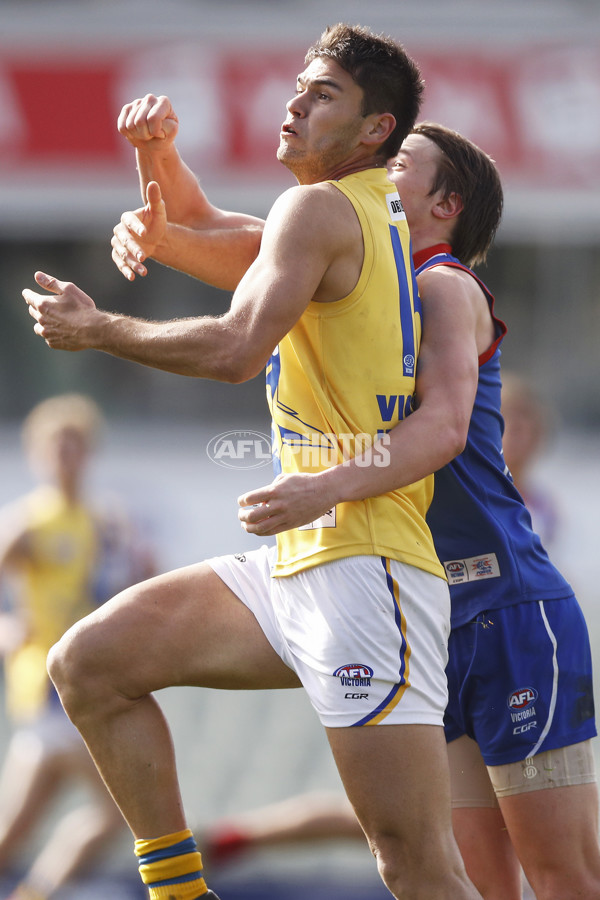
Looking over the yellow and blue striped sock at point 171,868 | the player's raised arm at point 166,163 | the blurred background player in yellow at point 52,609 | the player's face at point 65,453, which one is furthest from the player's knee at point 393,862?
the player's face at point 65,453

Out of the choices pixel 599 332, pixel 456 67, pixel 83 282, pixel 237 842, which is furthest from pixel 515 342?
pixel 237 842

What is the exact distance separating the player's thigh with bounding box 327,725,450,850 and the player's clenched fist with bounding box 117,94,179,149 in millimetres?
Answer: 1620

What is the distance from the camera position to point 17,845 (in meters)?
5.91

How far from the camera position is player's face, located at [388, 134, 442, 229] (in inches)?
131

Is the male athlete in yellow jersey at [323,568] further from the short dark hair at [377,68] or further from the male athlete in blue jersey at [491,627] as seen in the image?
the male athlete in blue jersey at [491,627]

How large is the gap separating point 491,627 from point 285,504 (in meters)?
0.81

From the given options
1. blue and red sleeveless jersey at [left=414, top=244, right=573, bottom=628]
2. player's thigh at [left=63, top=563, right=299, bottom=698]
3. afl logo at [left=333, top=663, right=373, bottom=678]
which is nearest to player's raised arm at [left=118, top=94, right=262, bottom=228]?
blue and red sleeveless jersey at [left=414, top=244, right=573, bottom=628]

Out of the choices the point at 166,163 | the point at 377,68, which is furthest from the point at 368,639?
the point at 166,163

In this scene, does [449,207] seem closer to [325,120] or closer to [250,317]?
[325,120]

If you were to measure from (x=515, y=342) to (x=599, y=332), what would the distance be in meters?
1.05

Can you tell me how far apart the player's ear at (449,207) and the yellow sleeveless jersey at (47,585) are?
3376mm

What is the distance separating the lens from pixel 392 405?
2861mm

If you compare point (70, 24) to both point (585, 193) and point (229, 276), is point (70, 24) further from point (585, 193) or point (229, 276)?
point (229, 276)

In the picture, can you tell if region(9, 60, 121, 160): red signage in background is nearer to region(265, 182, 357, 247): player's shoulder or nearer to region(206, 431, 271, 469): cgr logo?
region(206, 431, 271, 469): cgr logo
